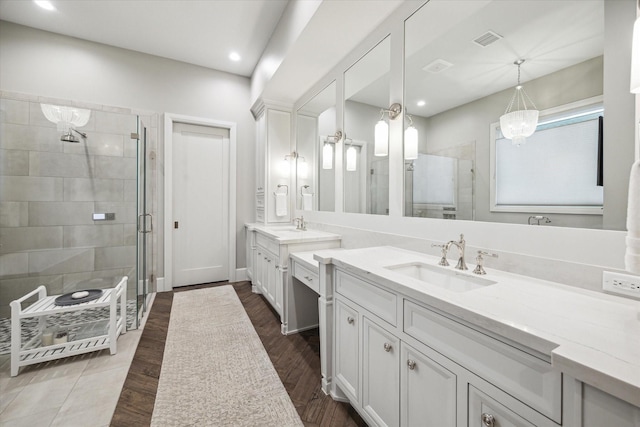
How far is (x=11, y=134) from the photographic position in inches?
96.0

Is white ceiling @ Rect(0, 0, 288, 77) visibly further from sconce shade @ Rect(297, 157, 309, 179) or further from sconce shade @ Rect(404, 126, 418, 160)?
sconce shade @ Rect(404, 126, 418, 160)

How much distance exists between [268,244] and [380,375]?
1831 millimetres

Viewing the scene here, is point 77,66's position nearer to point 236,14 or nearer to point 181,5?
point 181,5

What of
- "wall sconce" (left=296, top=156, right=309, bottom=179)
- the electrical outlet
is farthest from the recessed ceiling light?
the electrical outlet

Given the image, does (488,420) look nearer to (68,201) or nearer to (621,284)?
(621,284)

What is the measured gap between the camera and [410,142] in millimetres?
1822

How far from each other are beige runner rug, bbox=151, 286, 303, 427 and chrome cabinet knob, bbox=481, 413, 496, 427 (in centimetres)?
99

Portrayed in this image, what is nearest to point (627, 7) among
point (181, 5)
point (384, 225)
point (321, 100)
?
point (384, 225)

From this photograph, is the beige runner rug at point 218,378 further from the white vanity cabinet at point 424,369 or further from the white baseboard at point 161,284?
the white baseboard at point 161,284

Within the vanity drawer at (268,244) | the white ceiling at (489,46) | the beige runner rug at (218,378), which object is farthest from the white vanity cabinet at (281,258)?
the white ceiling at (489,46)

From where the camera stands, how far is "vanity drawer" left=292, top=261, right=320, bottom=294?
186cm

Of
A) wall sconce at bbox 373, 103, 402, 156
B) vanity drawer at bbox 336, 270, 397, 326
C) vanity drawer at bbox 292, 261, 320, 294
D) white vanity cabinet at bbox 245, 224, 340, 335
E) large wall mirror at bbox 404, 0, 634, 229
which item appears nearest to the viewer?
large wall mirror at bbox 404, 0, 634, 229

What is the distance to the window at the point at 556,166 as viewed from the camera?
102 cm

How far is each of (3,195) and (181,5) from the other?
2.49 metres
